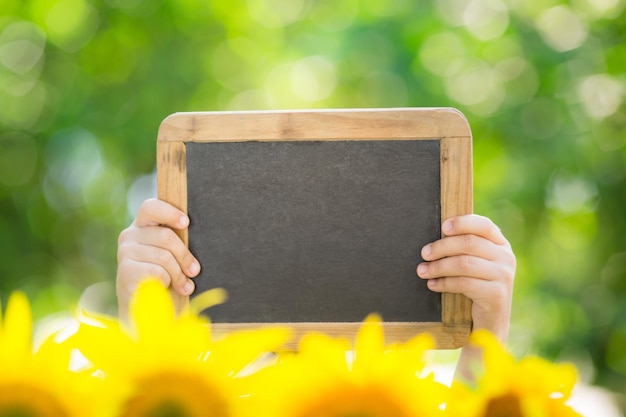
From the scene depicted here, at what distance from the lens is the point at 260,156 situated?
94 centimetres

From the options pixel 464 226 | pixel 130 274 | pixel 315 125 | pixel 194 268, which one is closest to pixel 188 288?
pixel 194 268

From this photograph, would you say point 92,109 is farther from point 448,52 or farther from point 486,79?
point 486,79

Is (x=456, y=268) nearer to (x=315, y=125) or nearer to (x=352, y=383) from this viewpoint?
(x=315, y=125)

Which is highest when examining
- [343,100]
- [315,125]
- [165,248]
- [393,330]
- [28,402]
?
[343,100]

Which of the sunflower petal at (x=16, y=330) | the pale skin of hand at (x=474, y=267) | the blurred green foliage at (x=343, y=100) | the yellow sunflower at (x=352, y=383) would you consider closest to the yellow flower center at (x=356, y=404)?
the yellow sunflower at (x=352, y=383)

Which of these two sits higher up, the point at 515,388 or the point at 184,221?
the point at 184,221

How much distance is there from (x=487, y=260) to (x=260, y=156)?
37cm

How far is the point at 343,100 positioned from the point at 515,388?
3.37m

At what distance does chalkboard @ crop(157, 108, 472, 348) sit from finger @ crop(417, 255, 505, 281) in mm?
18

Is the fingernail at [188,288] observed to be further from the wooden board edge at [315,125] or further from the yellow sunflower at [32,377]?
the yellow sunflower at [32,377]

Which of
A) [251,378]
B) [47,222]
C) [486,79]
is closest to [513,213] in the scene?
[486,79]

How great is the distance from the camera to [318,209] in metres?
0.96

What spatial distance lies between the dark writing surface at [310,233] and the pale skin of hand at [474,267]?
0.07 feet

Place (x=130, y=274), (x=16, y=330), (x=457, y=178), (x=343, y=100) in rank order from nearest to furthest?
(x=16, y=330), (x=457, y=178), (x=130, y=274), (x=343, y=100)
